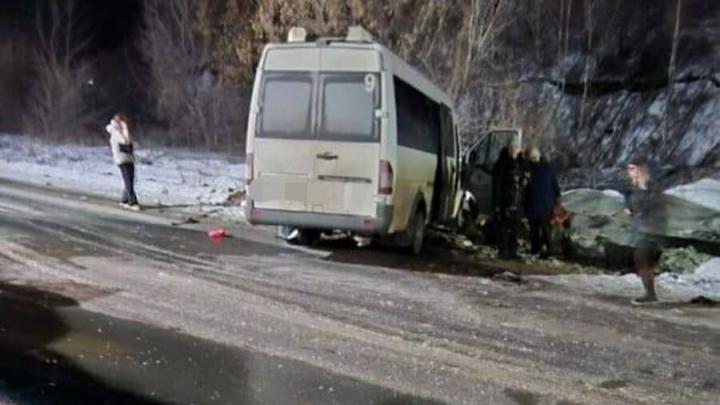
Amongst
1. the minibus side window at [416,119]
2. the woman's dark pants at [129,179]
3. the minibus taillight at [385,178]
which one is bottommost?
the woman's dark pants at [129,179]

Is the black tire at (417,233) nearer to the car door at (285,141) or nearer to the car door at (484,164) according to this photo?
the car door at (285,141)

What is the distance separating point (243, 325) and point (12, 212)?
7.95m

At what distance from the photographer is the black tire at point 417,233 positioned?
37.4 feet

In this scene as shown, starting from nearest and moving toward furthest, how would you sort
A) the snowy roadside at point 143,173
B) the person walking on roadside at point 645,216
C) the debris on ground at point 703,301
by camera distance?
the person walking on roadside at point 645,216 < the debris on ground at point 703,301 < the snowy roadside at point 143,173

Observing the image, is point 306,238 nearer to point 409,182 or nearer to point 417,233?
point 417,233

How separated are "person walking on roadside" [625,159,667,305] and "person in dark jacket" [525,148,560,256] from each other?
9.97 feet

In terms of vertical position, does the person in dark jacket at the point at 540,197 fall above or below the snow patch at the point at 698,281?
above

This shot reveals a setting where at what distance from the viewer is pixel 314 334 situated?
6766mm

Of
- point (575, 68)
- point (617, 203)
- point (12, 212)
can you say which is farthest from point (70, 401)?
point (575, 68)

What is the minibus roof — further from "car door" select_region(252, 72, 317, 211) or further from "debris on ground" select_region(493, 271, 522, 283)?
"debris on ground" select_region(493, 271, 522, 283)

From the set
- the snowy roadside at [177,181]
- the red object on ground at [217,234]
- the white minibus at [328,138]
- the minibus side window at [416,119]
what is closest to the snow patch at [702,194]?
the snowy roadside at [177,181]

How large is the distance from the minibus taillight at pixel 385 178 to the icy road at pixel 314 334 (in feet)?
Answer: 3.24

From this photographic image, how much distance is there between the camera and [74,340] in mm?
6270

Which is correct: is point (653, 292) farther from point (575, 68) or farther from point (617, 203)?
point (575, 68)
